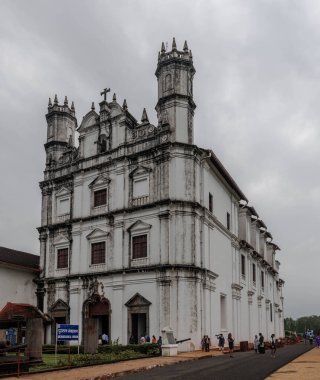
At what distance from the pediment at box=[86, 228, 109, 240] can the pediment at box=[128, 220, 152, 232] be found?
2177mm

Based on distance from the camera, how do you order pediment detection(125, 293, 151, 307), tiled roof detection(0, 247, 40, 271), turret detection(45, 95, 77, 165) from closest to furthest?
pediment detection(125, 293, 151, 307), tiled roof detection(0, 247, 40, 271), turret detection(45, 95, 77, 165)

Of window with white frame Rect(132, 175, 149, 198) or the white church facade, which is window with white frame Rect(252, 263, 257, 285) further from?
window with white frame Rect(132, 175, 149, 198)

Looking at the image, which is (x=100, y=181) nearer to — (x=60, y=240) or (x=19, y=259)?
(x=60, y=240)

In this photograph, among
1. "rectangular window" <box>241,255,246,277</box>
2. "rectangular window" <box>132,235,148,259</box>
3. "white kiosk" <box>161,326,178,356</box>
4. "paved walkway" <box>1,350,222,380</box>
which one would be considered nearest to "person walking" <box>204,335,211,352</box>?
"white kiosk" <box>161,326,178,356</box>

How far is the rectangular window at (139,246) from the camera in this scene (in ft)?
106

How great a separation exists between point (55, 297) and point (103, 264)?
15.9 feet

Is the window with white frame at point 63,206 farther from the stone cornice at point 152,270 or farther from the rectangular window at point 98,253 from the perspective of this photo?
the stone cornice at point 152,270

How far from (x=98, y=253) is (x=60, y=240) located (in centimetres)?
399

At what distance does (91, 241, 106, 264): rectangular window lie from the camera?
34.5m

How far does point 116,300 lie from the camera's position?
3250cm

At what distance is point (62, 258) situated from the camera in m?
37.2

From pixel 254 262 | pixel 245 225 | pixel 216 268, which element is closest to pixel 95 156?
pixel 216 268

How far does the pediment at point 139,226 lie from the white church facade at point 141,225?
0.29 ft

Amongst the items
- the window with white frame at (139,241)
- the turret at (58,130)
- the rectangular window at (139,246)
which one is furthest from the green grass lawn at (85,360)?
the turret at (58,130)
